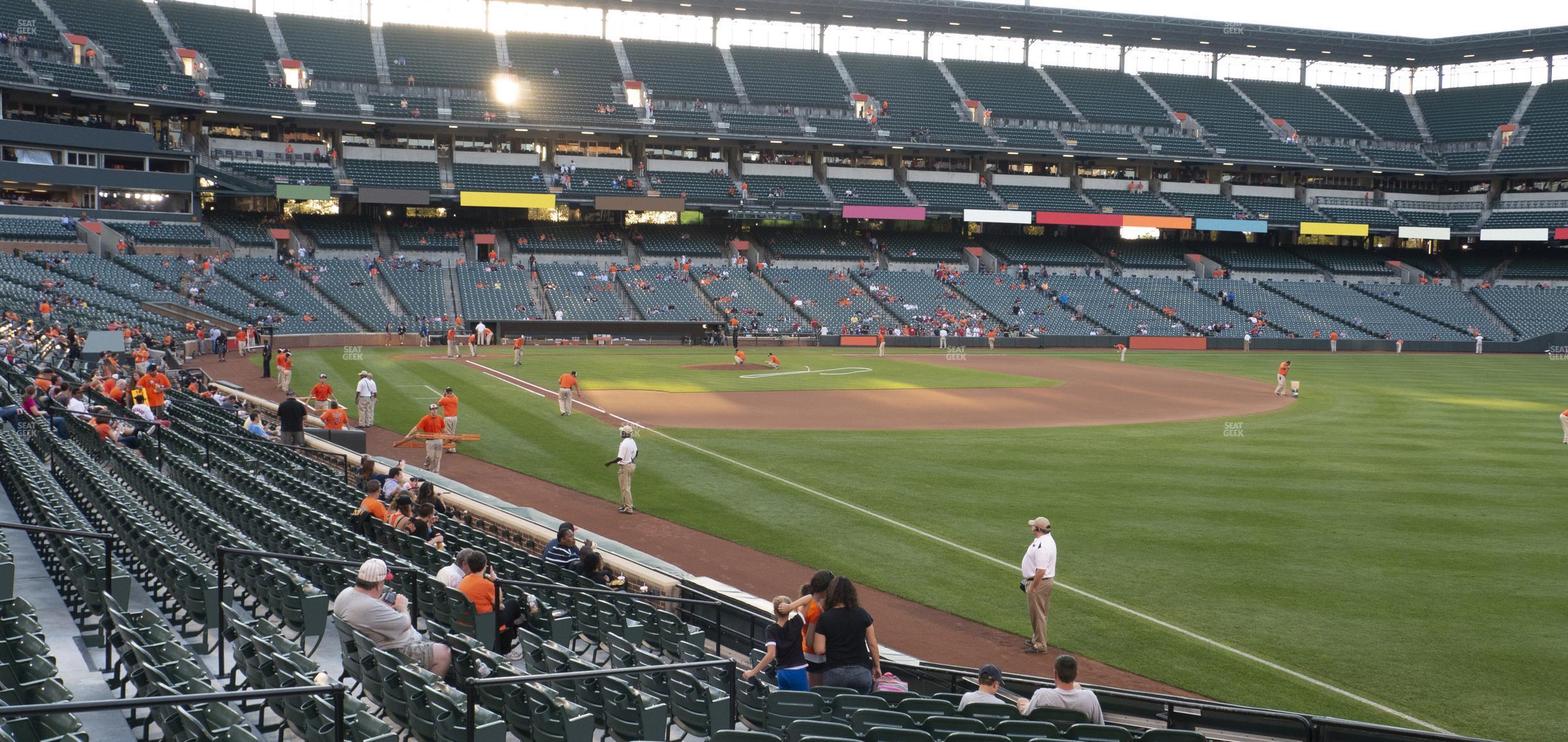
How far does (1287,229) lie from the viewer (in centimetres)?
8750

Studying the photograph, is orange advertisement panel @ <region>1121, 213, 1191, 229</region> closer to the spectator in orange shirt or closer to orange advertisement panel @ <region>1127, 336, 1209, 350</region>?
orange advertisement panel @ <region>1127, 336, 1209, 350</region>

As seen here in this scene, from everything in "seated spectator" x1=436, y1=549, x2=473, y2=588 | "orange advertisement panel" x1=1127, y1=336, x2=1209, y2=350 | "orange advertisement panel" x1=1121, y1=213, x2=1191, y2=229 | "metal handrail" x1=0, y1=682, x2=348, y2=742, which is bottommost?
"seated spectator" x1=436, y1=549, x2=473, y2=588

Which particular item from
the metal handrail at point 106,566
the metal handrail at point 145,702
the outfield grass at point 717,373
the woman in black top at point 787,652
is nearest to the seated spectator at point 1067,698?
the woman in black top at point 787,652

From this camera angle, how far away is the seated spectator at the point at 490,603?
35.9 feet

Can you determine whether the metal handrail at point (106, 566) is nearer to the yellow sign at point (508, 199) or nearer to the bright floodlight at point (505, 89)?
the yellow sign at point (508, 199)

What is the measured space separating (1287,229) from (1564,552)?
74597 millimetres

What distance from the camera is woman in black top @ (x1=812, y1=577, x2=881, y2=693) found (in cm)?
1001

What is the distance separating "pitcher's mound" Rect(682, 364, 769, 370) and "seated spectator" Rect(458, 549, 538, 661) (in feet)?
128

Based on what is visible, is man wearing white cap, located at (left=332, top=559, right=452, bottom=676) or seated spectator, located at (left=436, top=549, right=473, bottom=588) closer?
man wearing white cap, located at (left=332, top=559, right=452, bottom=676)

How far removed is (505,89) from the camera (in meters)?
75.4

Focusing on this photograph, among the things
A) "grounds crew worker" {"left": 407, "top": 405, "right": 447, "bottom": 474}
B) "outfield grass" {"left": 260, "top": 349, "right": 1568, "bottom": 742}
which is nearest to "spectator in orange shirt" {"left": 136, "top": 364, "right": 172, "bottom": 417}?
"grounds crew worker" {"left": 407, "top": 405, "right": 447, "bottom": 474}

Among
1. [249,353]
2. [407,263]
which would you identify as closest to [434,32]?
[407,263]

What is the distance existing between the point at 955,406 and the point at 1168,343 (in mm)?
37994

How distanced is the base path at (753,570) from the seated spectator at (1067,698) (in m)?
4.57
